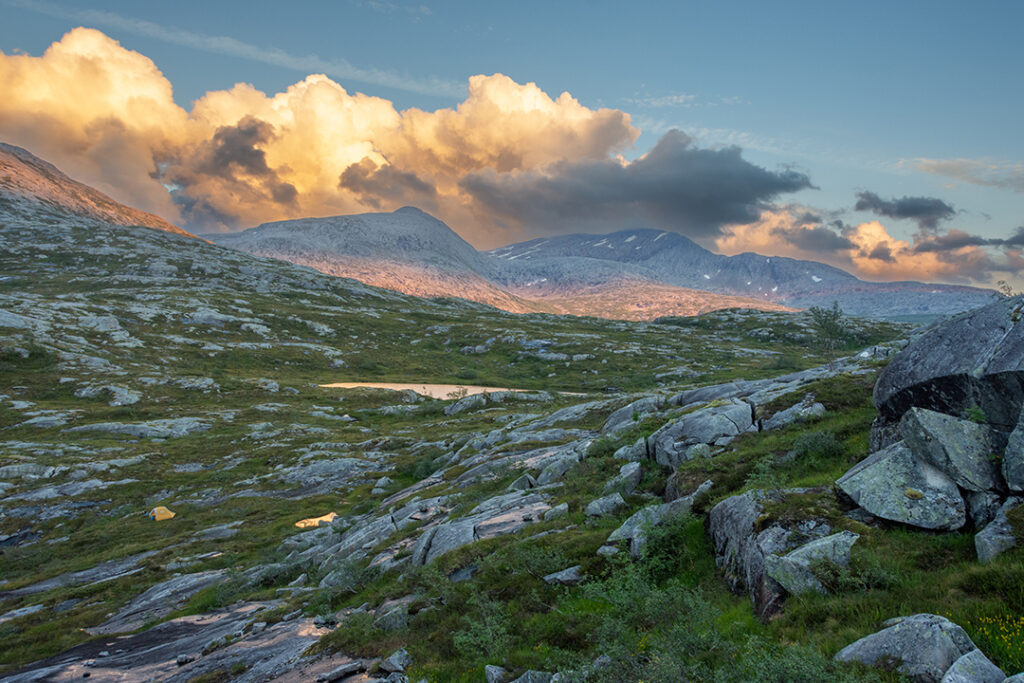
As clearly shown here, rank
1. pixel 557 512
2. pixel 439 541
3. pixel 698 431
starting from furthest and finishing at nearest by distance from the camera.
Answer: pixel 698 431, pixel 439 541, pixel 557 512

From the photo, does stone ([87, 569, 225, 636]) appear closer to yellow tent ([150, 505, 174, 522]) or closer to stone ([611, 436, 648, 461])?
yellow tent ([150, 505, 174, 522])

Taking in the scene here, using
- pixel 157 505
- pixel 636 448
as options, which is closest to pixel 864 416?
pixel 636 448

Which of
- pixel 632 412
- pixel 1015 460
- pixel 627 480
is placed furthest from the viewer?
pixel 632 412

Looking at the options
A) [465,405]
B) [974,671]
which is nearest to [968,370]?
[974,671]

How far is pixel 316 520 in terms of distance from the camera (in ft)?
111

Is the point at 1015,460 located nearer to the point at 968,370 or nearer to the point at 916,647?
the point at 968,370

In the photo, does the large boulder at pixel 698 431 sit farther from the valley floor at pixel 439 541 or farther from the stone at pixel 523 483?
the stone at pixel 523 483

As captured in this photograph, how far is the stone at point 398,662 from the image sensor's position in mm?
11492

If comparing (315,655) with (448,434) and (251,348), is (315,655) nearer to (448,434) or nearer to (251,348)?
(448,434)

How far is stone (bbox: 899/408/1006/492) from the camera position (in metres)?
9.58

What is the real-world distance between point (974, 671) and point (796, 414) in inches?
620

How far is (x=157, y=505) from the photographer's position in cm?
3925

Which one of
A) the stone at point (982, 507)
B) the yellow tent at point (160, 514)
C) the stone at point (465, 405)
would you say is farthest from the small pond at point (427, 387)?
the stone at point (982, 507)

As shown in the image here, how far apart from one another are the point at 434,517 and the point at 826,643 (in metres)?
20.8
